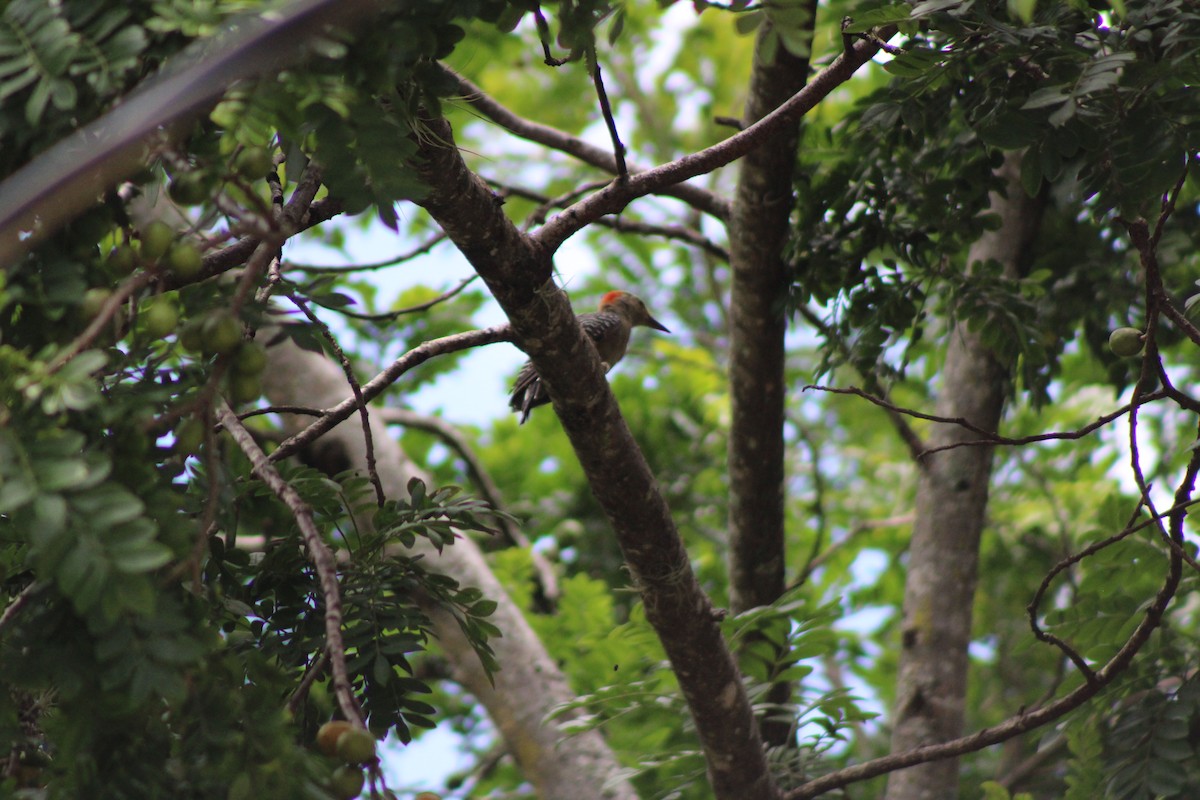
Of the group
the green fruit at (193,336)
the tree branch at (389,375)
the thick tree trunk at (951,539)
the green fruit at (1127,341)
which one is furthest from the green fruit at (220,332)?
the thick tree trunk at (951,539)

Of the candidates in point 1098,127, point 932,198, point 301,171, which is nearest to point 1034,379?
point 932,198

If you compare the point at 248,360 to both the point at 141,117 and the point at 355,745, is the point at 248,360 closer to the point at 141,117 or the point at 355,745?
the point at 141,117

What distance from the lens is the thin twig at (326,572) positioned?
149cm

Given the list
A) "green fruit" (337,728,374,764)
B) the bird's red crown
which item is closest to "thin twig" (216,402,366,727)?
"green fruit" (337,728,374,764)

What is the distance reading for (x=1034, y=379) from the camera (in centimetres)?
361

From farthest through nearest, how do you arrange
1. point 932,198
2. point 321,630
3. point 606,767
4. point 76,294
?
point 606,767
point 932,198
point 321,630
point 76,294

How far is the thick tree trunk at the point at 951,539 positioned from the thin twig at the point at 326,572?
2.90 metres

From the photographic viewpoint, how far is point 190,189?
5.09 feet

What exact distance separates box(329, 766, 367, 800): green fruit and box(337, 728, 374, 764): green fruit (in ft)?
0.24

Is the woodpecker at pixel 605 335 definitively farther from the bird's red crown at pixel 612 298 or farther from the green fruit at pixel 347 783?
the green fruit at pixel 347 783

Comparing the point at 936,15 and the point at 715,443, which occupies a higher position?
the point at 715,443

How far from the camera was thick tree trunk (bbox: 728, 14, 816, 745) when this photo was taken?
3635 mm

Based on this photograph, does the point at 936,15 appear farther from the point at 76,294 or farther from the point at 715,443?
the point at 715,443

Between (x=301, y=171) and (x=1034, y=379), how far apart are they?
95.0 inches
